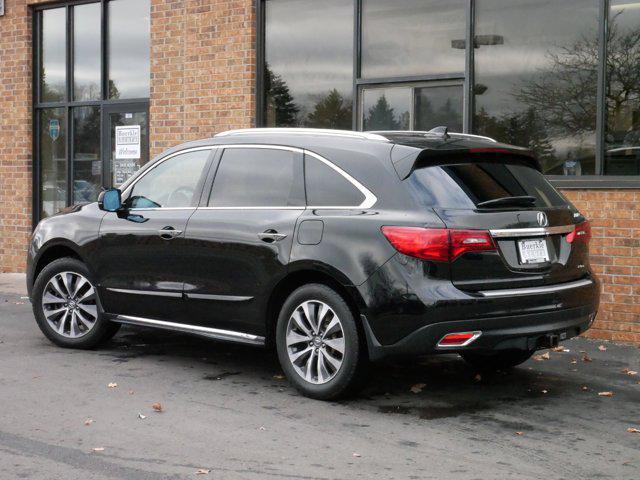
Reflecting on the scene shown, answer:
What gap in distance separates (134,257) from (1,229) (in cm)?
763

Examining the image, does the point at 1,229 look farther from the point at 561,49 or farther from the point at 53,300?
the point at 561,49

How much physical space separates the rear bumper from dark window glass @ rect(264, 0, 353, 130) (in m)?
5.43

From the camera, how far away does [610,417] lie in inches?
253

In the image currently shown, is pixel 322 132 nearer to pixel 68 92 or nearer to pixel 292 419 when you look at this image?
pixel 292 419

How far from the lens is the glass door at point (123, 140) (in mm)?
13477

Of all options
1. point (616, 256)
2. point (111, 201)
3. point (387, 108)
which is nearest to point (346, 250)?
point (111, 201)

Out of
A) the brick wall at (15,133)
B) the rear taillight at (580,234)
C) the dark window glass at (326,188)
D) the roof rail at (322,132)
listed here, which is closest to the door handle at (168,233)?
the roof rail at (322,132)

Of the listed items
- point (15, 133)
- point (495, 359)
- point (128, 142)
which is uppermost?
Answer: point (15, 133)

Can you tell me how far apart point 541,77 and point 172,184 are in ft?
13.1

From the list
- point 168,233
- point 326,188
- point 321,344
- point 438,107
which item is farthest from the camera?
point 438,107

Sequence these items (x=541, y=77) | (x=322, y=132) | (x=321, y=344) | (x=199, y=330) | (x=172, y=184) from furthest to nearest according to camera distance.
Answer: (x=541, y=77), (x=172, y=184), (x=199, y=330), (x=322, y=132), (x=321, y=344)

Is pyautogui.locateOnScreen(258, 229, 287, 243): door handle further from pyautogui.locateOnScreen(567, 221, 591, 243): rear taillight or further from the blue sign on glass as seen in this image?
the blue sign on glass

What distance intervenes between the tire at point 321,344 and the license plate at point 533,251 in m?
1.15

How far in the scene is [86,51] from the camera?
46.4 feet
